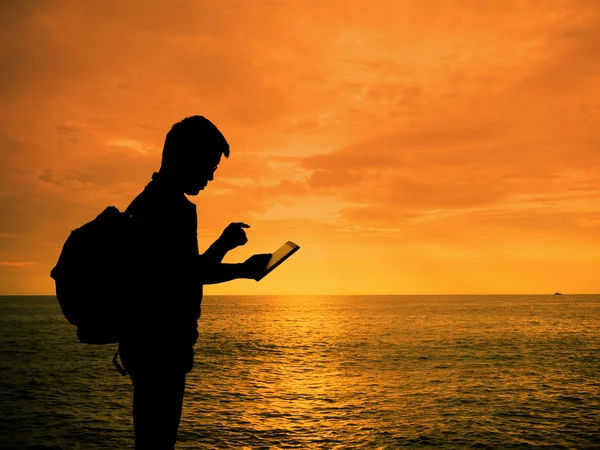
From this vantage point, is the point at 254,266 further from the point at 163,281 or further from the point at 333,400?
the point at 333,400

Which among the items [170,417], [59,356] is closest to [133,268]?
[170,417]

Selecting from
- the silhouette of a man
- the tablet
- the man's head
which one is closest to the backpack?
the silhouette of a man

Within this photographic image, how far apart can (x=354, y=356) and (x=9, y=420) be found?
111 ft

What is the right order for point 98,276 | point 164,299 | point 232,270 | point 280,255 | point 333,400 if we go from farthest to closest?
point 333,400 → point 280,255 → point 232,270 → point 164,299 → point 98,276

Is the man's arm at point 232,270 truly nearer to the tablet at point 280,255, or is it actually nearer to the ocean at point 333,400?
the tablet at point 280,255

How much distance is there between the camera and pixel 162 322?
8.84 ft

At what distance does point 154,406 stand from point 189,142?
1.41 m

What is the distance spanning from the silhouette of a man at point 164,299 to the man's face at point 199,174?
10 cm

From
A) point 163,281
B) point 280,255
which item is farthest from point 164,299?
point 280,255

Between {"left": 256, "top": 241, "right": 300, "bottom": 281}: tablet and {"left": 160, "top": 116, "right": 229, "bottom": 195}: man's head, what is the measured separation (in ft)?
1.97

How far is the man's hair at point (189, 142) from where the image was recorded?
286cm

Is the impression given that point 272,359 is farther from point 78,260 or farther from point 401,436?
point 78,260

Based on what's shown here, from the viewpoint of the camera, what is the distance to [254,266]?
285 centimetres

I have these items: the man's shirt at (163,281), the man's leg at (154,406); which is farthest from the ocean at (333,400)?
the man's shirt at (163,281)
